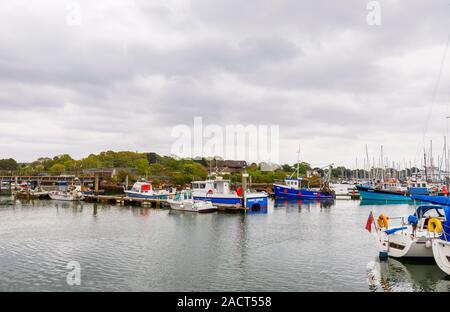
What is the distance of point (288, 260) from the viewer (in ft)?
79.5

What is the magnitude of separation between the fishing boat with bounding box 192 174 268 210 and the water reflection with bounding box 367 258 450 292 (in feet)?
102

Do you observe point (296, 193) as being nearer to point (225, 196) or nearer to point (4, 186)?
point (225, 196)

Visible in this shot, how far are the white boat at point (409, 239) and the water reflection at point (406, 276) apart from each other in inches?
20.1

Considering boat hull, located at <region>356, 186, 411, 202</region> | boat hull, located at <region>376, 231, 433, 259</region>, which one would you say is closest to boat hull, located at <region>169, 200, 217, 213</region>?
boat hull, located at <region>376, 231, 433, 259</region>

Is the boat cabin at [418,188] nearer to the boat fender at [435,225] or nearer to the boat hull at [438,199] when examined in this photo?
the boat hull at [438,199]

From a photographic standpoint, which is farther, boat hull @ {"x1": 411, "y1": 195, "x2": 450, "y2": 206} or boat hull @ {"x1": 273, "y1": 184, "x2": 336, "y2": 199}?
boat hull @ {"x1": 273, "y1": 184, "x2": 336, "y2": 199}

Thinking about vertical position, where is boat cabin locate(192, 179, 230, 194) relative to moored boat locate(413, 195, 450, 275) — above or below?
above

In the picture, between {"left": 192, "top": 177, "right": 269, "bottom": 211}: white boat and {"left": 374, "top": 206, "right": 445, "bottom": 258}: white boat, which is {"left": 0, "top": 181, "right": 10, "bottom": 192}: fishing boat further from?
{"left": 374, "top": 206, "right": 445, "bottom": 258}: white boat

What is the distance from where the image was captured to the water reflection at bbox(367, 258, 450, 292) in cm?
1909

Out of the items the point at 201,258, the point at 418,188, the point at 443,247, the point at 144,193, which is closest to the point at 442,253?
the point at 443,247

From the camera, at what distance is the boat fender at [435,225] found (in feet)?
68.4

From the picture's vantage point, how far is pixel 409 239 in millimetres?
23422

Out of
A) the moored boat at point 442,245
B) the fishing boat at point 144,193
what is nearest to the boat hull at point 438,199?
the moored boat at point 442,245
